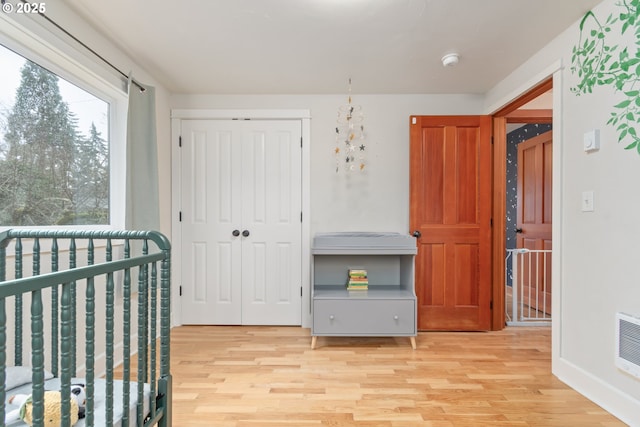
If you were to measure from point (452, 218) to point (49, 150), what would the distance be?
10.1 feet

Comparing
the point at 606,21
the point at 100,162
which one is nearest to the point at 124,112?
the point at 100,162

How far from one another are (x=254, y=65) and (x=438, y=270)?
7.78ft

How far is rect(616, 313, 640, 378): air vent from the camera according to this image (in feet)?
5.09

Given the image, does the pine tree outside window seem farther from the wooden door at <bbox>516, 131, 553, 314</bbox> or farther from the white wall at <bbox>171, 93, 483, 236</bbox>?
the wooden door at <bbox>516, 131, 553, 314</bbox>

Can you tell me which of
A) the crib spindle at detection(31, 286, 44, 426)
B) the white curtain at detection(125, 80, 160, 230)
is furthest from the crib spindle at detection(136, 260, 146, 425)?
the white curtain at detection(125, 80, 160, 230)

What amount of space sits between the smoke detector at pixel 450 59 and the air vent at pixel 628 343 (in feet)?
6.14

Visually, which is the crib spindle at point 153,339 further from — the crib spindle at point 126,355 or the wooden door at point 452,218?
the wooden door at point 452,218

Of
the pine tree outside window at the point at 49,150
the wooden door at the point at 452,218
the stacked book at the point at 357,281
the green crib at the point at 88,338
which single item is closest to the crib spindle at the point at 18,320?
the green crib at the point at 88,338

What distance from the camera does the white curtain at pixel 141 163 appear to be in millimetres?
2283

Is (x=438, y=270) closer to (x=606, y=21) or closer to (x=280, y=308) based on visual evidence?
(x=280, y=308)

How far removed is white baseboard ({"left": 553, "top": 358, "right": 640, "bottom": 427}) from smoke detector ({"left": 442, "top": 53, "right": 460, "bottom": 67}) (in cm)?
217

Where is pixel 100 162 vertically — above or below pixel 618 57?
below

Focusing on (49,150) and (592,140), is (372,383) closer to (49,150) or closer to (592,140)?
(592,140)

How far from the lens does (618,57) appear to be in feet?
5.53
